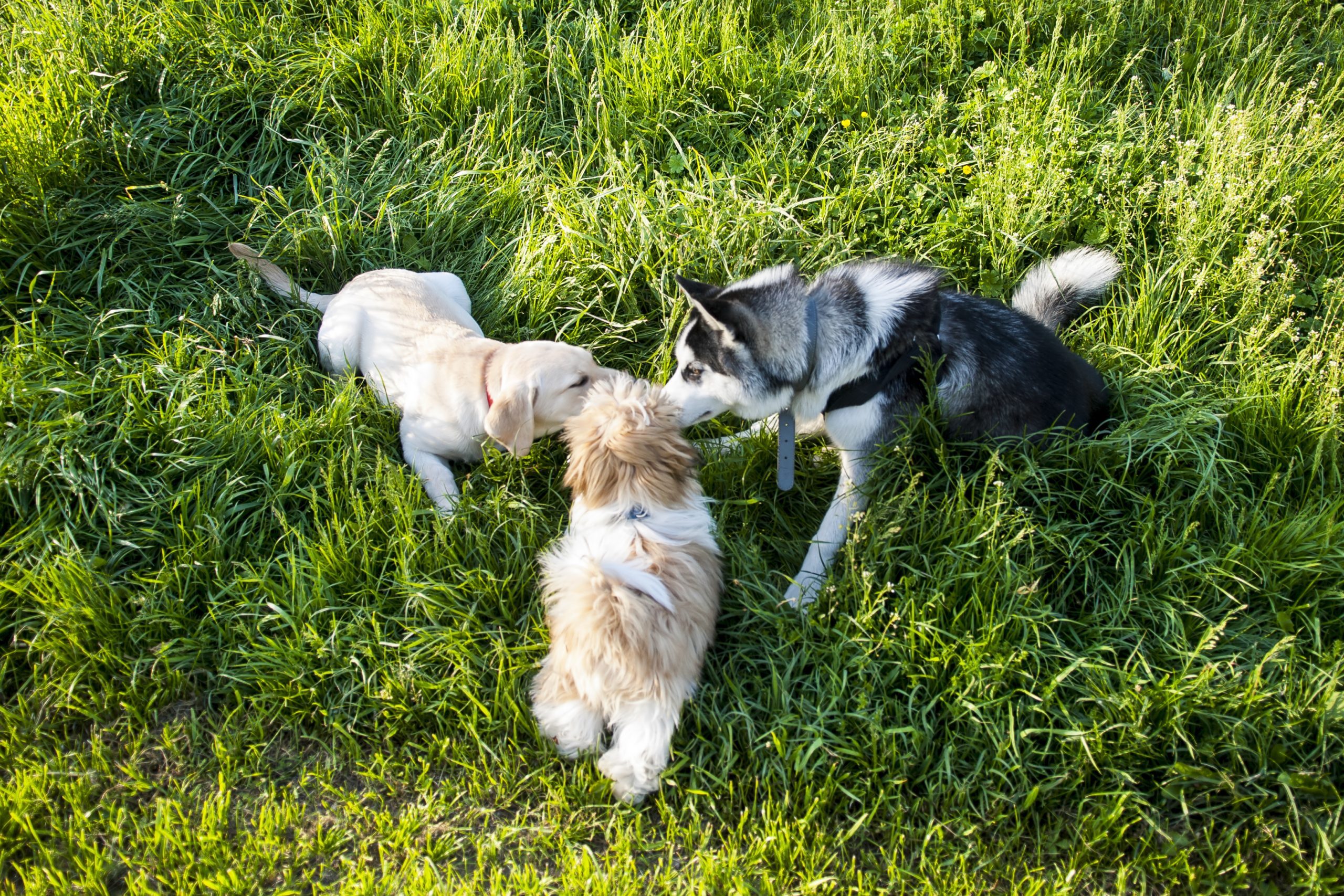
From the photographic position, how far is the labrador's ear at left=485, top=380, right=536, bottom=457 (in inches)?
123

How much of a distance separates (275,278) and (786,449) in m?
2.50

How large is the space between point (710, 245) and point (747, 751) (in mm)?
2241

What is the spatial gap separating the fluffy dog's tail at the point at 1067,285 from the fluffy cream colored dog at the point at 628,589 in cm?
188

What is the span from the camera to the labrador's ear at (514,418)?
312 centimetres

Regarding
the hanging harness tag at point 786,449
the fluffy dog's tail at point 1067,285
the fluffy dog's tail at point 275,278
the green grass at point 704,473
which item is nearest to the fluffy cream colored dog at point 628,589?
the green grass at point 704,473

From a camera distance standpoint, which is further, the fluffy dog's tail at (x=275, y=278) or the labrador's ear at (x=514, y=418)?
the fluffy dog's tail at (x=275, y=278)

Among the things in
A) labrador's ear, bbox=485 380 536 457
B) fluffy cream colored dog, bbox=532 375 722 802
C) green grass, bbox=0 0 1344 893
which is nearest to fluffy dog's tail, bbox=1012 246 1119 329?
green grass, bbox=0 0 1344 893

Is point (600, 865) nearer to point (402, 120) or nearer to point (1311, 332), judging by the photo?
point (1311, 332)

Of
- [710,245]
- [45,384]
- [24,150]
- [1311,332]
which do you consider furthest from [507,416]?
[1311,332]

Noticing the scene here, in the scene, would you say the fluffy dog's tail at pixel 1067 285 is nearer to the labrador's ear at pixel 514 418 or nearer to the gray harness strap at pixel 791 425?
the gray harness strap at pixel 791 425

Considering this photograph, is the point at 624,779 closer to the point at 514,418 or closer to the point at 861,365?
the point at 514,418

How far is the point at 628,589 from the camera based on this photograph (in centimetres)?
251

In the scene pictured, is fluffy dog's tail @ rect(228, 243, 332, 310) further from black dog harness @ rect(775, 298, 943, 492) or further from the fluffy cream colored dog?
black dog harness @ rect(775, 298, 943, 492)

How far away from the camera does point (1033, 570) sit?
2.91 meters
